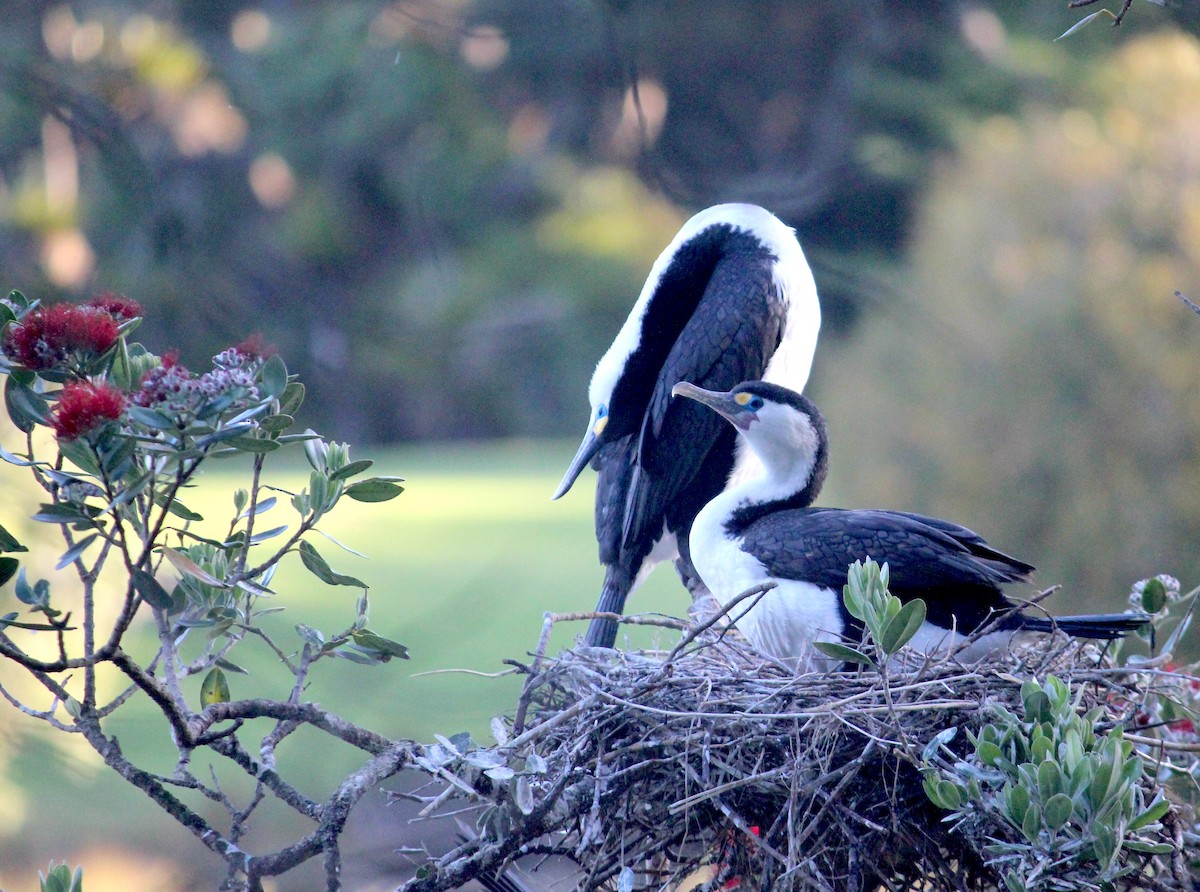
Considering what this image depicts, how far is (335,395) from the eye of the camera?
35.7 feet

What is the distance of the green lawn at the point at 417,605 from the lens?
3918 millimetres

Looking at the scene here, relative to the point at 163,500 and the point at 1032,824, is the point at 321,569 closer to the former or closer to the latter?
the point at 163,500

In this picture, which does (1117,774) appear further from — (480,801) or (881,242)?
(881,242)

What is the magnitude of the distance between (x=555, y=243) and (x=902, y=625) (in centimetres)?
1147

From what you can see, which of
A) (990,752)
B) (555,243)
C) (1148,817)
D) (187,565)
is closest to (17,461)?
(187,565)

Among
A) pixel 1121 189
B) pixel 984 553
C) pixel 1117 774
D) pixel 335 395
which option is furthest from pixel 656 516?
pixel 335 395

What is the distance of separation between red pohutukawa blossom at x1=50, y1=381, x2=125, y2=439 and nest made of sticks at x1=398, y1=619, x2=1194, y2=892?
0.44m

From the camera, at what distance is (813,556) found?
1.72 m

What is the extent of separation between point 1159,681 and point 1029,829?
608 mm

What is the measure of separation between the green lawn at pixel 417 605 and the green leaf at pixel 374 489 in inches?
9.6

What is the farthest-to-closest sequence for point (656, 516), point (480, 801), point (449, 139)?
point (449, 139) → point (656, 516) → point (480, 801)

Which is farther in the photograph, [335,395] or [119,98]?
[335,395]

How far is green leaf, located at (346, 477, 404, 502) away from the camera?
1.25m

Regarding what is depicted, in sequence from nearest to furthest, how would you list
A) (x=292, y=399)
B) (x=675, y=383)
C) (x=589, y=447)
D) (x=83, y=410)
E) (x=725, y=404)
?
(x=83, y=410), (x=292, y=399), (x=725, y=404), (x=675, y=383), (x=589, y=447)
